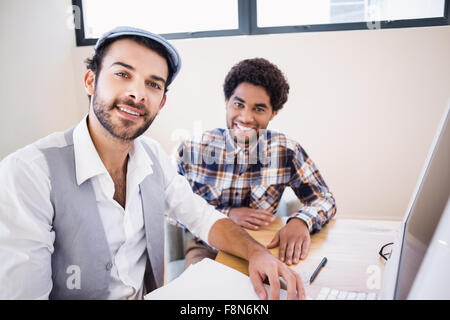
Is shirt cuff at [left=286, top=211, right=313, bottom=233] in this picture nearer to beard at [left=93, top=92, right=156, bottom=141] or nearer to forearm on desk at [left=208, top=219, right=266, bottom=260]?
forearm on desk at [left=208, top=219, right=266, bottom=260]

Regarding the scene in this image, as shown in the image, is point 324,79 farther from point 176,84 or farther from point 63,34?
point 63,34

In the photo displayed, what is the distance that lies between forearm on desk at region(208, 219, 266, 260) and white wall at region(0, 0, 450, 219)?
1.93ft

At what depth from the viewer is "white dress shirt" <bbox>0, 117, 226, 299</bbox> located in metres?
0.55

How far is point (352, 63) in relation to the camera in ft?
3.96

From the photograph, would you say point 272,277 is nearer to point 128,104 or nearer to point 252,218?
point 252,218

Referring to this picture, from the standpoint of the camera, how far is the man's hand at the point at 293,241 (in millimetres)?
779

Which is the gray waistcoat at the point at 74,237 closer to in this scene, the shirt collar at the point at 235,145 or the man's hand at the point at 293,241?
the man's hand at the point at 293,241

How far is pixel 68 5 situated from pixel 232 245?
119 centimetres

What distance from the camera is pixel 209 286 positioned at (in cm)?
60

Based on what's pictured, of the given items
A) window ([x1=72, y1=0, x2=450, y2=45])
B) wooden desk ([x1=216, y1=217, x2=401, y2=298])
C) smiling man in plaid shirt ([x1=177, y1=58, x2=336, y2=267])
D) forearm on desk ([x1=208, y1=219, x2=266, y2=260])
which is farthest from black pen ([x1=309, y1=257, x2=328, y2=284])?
window ([x1=72, y1=0, x2=450, y2=45])

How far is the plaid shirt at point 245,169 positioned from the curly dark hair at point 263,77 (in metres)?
0.17

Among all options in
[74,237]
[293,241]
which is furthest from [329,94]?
[74,237]
